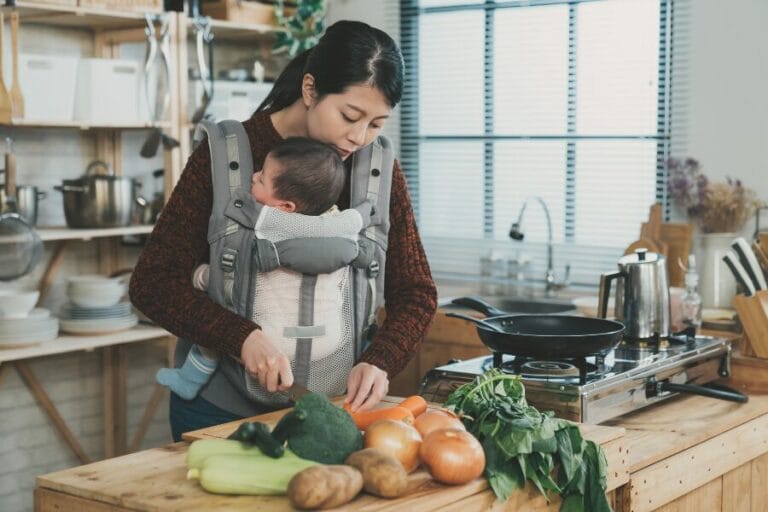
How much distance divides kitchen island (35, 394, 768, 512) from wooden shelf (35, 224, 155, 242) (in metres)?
2.26

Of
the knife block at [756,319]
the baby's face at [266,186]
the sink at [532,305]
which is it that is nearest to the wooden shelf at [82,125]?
the sink at [532,305]

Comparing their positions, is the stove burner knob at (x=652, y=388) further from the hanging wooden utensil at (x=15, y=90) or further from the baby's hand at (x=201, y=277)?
the hanging wooden utensil at (x=15, y=90)

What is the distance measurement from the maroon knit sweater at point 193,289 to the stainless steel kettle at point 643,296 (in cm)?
80

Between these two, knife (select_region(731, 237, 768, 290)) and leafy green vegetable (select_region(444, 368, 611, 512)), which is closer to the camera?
leafy green vegetable (select_region(444, 368, 611, 512))

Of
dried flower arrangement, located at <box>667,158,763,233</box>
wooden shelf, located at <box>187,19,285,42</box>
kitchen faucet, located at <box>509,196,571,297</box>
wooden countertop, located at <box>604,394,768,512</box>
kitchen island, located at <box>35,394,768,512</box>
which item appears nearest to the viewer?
kitchen island, located at <box>35,394,768,512</box>

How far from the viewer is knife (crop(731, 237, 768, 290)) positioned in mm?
3197

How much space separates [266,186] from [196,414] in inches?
19.6

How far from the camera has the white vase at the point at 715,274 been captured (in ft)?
12.3

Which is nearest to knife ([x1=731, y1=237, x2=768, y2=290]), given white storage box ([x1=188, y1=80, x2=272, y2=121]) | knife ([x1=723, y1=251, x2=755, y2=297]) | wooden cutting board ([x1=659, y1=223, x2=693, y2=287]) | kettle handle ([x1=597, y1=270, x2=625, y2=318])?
knife ([x1=723, y1=251, x2=755, y2=297])

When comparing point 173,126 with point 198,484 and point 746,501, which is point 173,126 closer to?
point 746,501

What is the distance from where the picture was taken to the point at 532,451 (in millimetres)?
1823

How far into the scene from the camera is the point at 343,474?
157cm

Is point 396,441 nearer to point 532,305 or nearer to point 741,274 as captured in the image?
point 741,274

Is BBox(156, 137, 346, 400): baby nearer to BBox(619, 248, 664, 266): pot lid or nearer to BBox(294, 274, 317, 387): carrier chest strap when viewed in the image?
BBox(294, 274, 317, 387): carrier chest strap
